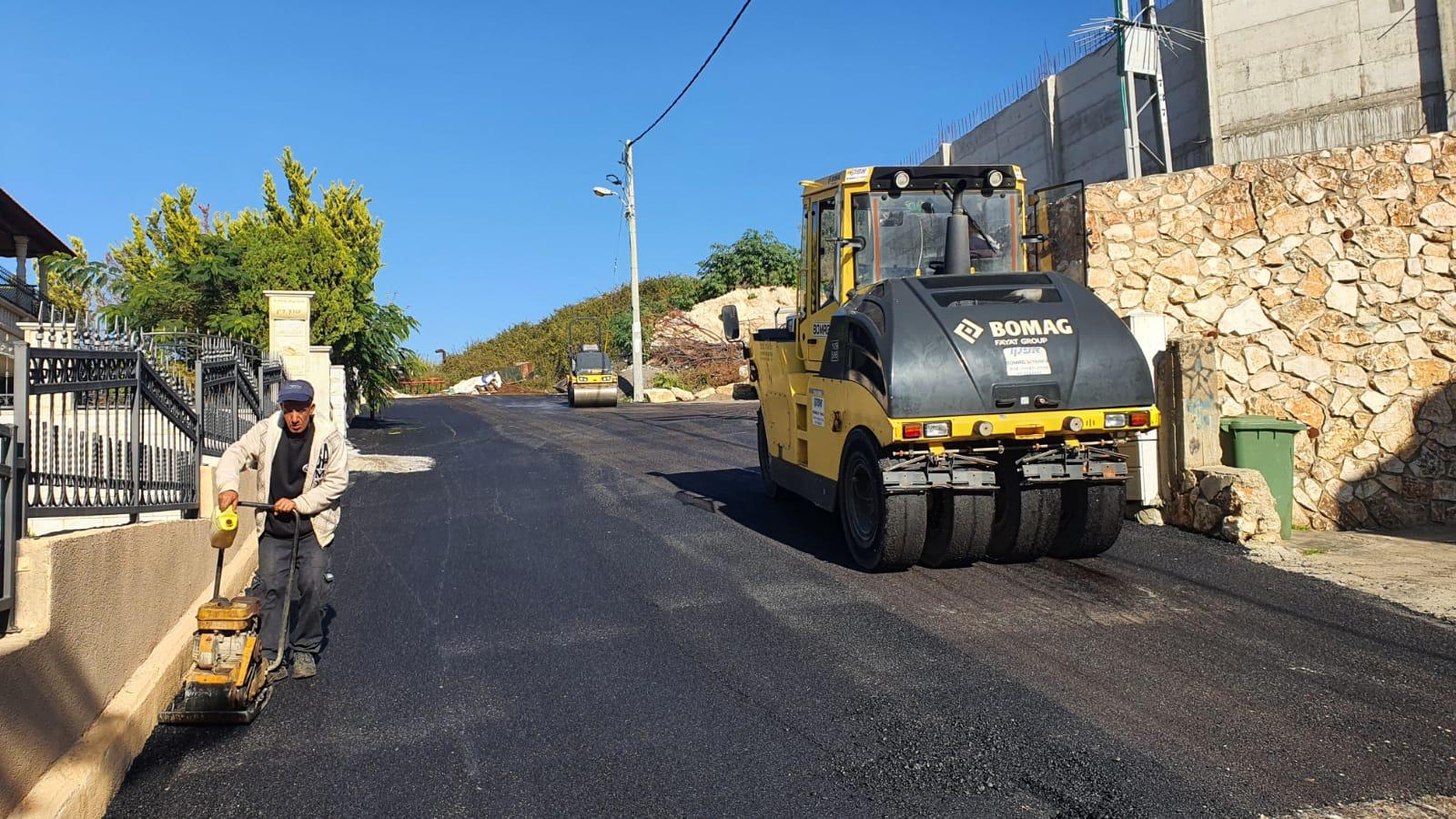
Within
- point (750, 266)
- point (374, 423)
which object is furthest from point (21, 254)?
point (750, 266)

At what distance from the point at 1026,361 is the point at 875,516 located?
1567mm

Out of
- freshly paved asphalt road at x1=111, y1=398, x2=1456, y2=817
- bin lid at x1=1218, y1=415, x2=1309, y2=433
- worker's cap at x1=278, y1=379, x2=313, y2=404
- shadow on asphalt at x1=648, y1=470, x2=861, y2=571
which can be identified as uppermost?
worker's cap at x1=278, y1=379, x2=313, y2=404

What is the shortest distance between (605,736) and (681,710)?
450 mm

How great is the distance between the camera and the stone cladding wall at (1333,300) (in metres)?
10.2

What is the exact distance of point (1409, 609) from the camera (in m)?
6.42

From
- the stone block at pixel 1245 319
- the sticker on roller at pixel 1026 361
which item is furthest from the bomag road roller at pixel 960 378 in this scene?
the stone block at pixel 1245 319

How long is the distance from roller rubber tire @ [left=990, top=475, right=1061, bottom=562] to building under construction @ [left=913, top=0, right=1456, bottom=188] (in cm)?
798

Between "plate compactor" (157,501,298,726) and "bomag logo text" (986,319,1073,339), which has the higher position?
"bomag logo text" (986,319,1073,339)

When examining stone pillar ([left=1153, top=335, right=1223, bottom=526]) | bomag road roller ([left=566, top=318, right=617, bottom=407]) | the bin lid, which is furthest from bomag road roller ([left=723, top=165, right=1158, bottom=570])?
bomag road roller ([left=566, top=318, right=617, bottom=407])

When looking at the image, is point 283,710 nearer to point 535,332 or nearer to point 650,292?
point 650,292

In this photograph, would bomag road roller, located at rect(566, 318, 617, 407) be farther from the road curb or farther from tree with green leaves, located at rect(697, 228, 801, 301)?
the road curb

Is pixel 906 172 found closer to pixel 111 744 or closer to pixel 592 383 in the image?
pixel 111 744

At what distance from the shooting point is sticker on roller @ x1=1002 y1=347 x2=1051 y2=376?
7102 millimetres

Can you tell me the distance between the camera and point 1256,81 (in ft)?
56.4
